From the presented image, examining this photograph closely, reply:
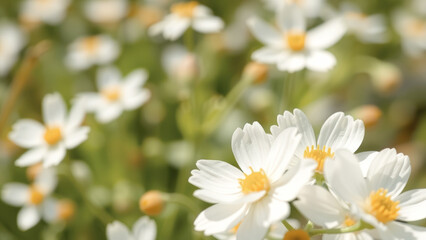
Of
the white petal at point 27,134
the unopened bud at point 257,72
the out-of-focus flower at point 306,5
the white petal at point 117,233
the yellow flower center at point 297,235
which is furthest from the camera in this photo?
the out-of-focus flower at point 306,5

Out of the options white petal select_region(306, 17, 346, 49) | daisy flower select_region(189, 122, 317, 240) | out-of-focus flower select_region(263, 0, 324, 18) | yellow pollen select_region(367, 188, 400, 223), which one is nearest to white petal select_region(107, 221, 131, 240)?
daisy flower select_region(189, 122, 317, 240)

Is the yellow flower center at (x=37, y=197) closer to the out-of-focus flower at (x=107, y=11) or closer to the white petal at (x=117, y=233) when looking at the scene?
the white petal at (x=117, y=233)

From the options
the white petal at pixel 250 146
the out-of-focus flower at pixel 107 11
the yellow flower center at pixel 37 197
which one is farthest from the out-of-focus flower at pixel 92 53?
the white petal at pixel 250 146

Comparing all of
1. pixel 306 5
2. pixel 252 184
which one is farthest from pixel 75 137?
pixel 306 5

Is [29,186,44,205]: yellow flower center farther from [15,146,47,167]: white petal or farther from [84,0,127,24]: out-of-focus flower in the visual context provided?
[84,0,127,24]: out-of-focus flower

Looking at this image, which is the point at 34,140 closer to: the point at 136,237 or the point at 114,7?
the point at 136,237
